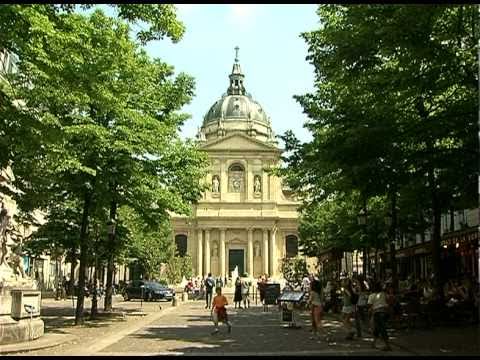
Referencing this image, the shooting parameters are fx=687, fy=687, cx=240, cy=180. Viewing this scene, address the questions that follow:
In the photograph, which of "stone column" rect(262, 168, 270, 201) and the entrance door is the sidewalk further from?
"stone column" rect(262, 168, 270, 201)

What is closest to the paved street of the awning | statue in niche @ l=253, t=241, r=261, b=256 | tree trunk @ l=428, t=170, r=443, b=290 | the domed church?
tree trunk @ l=428, t=170, r=443, b=290

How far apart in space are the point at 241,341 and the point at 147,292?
29668 mm

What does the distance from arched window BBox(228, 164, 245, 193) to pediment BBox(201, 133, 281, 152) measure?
9.42ft

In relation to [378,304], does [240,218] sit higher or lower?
higher

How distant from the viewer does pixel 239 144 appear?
98062 millimetres

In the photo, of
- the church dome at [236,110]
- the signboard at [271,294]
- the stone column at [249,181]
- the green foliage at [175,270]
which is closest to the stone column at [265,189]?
the stone column at [249,181]

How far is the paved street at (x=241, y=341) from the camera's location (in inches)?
577

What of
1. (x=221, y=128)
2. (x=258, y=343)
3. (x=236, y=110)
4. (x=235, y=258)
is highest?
(x=236, y=110)

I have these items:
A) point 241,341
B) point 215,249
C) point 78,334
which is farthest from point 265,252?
point 241,341

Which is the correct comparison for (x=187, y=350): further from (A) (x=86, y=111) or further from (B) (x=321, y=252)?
(B) (x=321, y=252)

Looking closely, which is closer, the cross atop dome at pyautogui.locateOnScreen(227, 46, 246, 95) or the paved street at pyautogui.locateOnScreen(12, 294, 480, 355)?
the paved street at pyautogui.locateOnScreen(12, 294, 480, 355)

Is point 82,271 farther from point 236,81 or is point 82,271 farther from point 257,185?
point 236,81

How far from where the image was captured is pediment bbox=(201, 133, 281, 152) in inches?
3841

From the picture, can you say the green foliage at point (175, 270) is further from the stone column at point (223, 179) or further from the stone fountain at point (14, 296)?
the stone fountain at point (14, 296)
